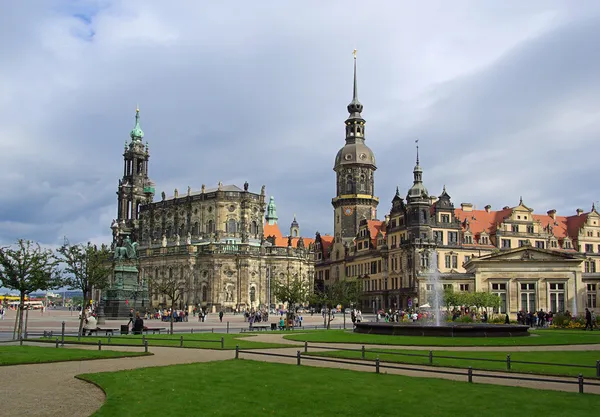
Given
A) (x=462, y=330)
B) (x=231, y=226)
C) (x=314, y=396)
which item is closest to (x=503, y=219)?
(x=231, y=226)

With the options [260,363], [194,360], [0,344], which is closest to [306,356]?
[260,363]

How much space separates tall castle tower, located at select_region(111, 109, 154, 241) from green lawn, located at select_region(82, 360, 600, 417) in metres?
111

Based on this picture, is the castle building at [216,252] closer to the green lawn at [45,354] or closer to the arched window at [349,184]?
the arched window at [349,184]

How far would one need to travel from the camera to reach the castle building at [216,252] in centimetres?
9919

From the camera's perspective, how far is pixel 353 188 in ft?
363

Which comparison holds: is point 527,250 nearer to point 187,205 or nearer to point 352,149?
point 352,149

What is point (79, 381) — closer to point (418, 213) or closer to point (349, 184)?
point (418, 213)

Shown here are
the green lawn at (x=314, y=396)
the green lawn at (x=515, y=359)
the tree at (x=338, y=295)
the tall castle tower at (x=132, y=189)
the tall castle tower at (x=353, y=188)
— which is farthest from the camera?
the tall castle tower at (x=132, y=189)

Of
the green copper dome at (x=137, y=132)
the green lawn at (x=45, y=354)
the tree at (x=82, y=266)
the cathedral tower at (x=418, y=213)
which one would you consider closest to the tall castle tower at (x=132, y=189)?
the green copper dome at (x=137, y=132)

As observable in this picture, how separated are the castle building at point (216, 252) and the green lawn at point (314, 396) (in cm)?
7651

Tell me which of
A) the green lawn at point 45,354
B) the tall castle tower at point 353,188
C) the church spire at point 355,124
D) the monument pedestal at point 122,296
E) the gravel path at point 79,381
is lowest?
the gravel path at point 79,381

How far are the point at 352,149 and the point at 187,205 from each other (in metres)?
30.1

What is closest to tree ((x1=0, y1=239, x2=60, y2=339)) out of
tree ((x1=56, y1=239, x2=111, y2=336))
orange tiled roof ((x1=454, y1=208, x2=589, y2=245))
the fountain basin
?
tree ((x1=56, y1=239, x2=111, y2=336))

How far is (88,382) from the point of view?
709 inches
